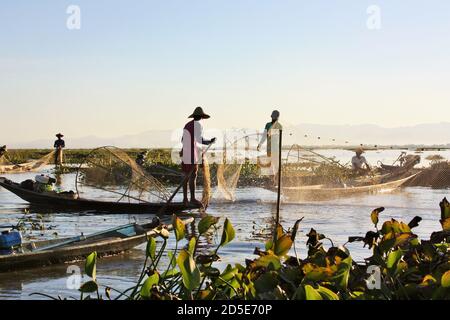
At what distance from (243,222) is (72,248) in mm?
5307

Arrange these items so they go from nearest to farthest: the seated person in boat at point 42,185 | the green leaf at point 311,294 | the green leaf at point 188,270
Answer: the green leaf at point 311,294 < the green leaf at point 188,270 < the seated person in boat at point 42,185

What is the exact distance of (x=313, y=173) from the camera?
17.3 meters

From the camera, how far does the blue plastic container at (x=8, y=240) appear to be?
289 inches

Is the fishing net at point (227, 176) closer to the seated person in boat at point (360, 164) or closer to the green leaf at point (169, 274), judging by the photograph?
the seated person in boat at point (360, 164)

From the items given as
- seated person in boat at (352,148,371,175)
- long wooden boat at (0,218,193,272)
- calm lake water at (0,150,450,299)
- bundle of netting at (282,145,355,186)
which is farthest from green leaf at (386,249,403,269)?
seated person in boat at (352,148,371,175)

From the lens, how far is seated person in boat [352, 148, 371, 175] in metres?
19.2

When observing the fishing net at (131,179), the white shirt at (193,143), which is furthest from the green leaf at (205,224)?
the fishing net at (131,179)

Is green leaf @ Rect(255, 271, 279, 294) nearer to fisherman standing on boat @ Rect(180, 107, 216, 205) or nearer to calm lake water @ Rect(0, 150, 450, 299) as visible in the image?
calm lake water @ Rect(0, 150, 450, 299)

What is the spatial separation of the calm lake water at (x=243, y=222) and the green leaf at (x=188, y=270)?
4515 mm

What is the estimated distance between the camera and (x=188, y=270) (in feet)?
7.87

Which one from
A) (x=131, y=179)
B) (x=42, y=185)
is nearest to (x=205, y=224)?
(x=131, y=179)

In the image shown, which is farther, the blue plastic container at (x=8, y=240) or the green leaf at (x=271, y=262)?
the blue plastic container at (x=8, y=240)

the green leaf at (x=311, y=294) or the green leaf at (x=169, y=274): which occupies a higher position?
the green leaf at (x=311, y=294)
